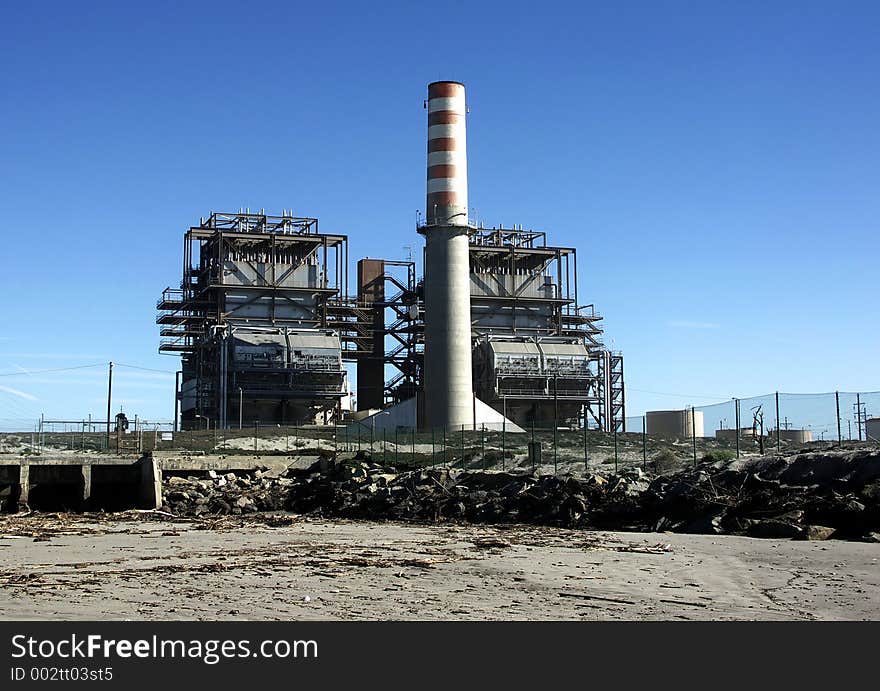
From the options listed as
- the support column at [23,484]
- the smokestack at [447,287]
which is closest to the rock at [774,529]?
the support column at [23,484]

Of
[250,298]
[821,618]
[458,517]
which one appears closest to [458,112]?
[250,298]

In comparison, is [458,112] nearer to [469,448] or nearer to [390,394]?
[390,394]

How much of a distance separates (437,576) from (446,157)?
50.2 metres

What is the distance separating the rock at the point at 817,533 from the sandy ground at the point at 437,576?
586 millimetres

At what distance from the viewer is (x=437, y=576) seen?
16547 millimetres

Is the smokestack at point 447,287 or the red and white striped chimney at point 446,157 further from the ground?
the red and white striped chimney at point 446,157

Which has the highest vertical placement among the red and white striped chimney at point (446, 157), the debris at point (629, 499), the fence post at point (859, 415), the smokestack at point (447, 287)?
the red and white striped chimney at point (446, 157)

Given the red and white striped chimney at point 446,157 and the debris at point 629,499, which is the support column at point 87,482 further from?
the red and white striped chimney at point 446,157

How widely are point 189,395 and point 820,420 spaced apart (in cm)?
4892

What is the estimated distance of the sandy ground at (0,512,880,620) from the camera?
41.9 ft

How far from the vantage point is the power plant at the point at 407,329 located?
64.3 meters

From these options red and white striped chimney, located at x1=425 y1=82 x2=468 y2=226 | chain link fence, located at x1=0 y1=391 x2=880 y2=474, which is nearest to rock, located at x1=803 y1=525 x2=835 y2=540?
chain link fence, located at x1=0 y1=391 x2=880 y2=474

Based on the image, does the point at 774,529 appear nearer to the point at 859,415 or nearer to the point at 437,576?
the point at 437,576

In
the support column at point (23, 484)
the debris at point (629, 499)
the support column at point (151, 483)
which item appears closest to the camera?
the debris at point (629, 499)
